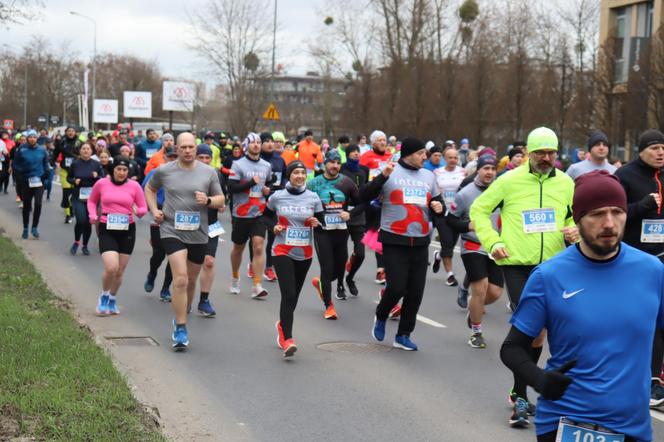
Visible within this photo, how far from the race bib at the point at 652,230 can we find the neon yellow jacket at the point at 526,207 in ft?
3.25

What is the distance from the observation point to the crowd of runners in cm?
363

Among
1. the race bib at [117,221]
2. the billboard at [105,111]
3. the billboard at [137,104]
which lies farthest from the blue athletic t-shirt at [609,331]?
the billboard at [137,104]

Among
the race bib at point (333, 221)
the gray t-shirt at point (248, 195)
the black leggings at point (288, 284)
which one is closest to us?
the black leggings at point (288, 284)

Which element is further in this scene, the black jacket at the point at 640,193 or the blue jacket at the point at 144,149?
the blue jacket at the point at 144,149

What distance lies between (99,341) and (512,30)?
111 feet

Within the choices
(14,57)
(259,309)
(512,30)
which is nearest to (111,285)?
(259,309)

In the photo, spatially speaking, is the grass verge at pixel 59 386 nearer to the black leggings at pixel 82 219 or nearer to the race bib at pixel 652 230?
the race bib at pixel 652 230

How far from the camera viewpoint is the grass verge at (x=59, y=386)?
231 inches

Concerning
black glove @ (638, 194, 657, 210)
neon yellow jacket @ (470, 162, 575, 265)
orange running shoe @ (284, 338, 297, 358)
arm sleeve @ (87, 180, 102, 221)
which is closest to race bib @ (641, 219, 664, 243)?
black glove @ (638, 194, 657, 210)

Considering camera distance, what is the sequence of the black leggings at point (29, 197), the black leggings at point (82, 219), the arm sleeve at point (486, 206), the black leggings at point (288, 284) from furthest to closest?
the black leggings at point (29, 197)
the black leggings at point (82, 219)
the black leggings at point (288, 284)
the arm sleeve at point (486, 206)

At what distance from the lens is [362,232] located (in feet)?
42.9

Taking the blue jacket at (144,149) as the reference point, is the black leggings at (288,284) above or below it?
below

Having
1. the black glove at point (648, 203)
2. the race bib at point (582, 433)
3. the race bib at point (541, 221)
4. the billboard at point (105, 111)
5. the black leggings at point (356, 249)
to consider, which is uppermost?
the billboard at point (105, 111)

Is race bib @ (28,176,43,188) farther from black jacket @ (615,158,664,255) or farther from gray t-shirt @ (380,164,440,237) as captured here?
black jacket @ (615,158,664,255)
